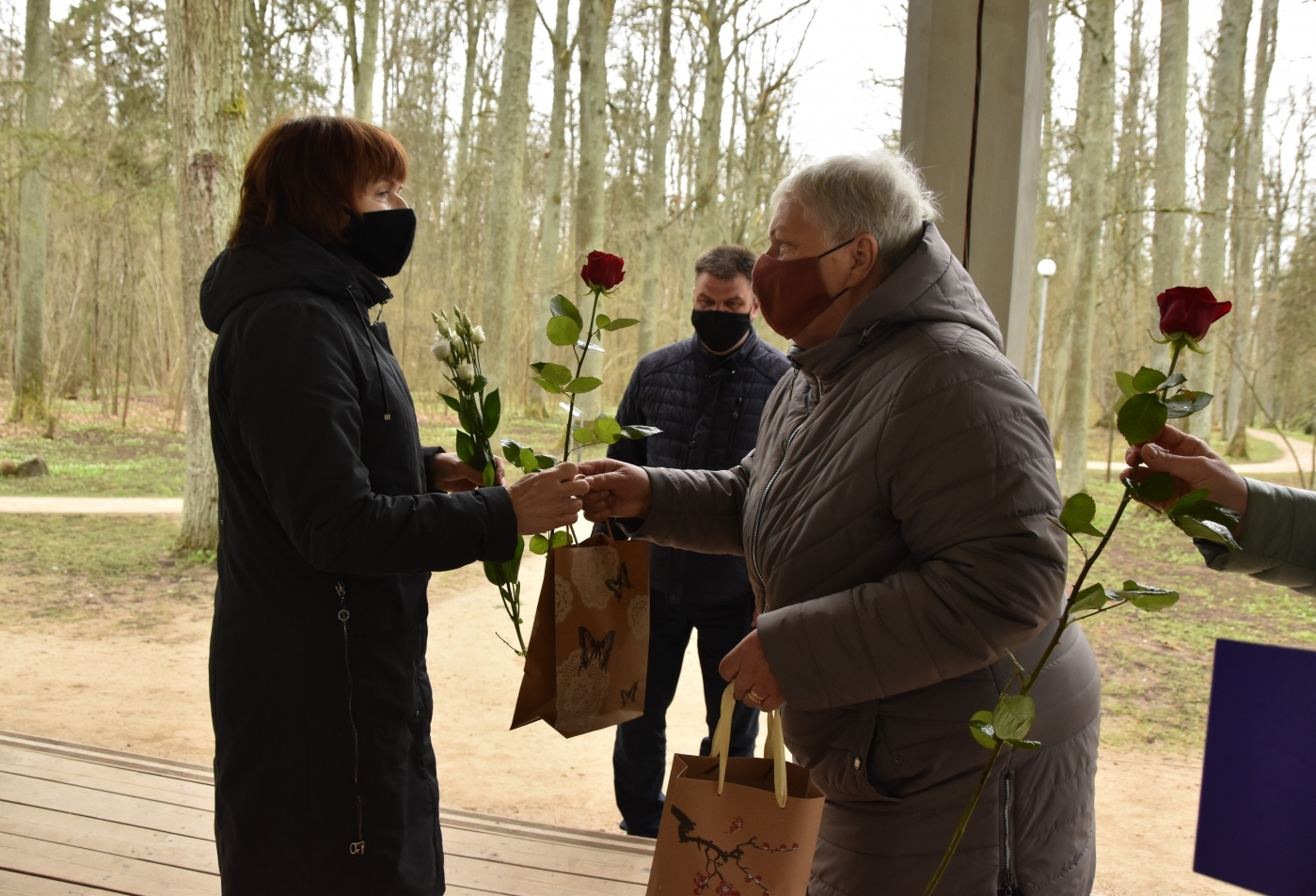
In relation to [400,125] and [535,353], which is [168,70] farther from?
[535,353]

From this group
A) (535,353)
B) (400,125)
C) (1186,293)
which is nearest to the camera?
(1186,293)

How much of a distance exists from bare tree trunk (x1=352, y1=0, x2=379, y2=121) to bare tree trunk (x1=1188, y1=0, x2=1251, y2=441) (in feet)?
18.7

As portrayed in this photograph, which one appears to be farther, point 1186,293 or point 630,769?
point 630,769

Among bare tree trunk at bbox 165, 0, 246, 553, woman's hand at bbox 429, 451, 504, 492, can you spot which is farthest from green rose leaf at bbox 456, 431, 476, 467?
bare tree trunk at bbox 165, 0, 246, 553

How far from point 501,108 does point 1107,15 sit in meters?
3.54

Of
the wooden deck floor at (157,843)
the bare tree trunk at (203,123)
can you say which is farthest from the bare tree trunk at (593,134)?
the wooden deck floor at (157,843)

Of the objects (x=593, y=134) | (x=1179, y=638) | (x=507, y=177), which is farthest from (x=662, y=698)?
(x=593, y=134)

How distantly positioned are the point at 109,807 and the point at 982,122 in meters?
2.53

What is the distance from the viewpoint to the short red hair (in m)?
1.36

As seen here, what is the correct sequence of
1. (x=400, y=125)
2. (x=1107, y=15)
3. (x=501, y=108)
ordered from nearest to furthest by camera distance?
(x=1107, y=15), (x=501, y=108), (x=400, y=125)

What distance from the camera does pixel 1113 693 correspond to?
3484 mm

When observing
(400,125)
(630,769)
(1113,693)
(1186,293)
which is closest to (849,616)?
(1186,293)

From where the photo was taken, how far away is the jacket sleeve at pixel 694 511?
1.61 meters

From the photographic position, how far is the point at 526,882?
206cm
